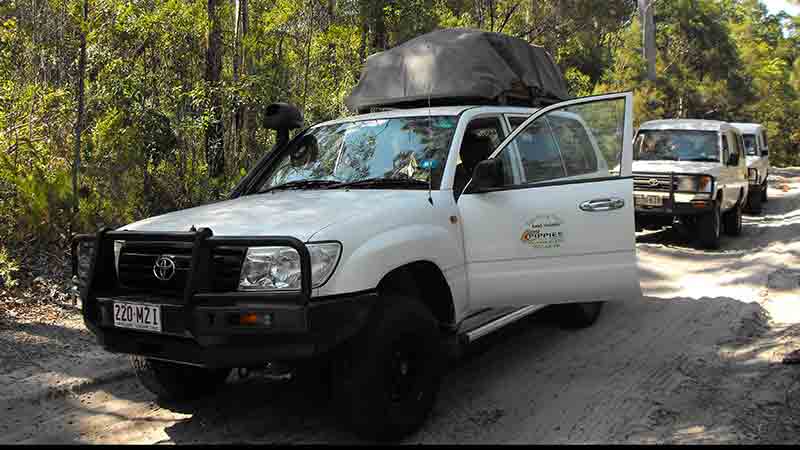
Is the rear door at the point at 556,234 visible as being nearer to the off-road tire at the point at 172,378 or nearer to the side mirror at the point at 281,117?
the side mirror at the point at 281,117

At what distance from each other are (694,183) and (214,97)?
6959 mm

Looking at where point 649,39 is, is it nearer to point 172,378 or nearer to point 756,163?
point 756,163

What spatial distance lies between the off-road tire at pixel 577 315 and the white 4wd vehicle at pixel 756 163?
37.0ft

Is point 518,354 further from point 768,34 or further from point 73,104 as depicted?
point 768,34

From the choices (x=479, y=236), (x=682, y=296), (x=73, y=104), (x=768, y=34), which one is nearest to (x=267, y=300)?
(x=479, y=236)

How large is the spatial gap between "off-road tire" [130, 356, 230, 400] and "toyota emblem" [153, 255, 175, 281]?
2.92ft

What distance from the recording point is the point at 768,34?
5425 cm

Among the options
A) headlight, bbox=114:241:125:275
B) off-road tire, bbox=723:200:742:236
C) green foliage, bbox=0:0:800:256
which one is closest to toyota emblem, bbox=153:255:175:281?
headlight, bbox=114:241:125:275

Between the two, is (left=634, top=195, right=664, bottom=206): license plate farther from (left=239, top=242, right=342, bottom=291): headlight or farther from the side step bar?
(left=239, top=242, right=342, bottom=291): headlight

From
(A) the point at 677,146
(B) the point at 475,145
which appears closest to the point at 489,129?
(B) the point at 475,145

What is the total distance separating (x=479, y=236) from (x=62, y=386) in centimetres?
303

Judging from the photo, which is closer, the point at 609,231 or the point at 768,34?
the point at 609,231

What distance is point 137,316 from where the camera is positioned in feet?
12.3

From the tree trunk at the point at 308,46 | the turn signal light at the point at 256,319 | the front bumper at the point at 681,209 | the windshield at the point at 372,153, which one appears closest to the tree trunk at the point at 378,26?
the tree trunk at the point at 308,46
